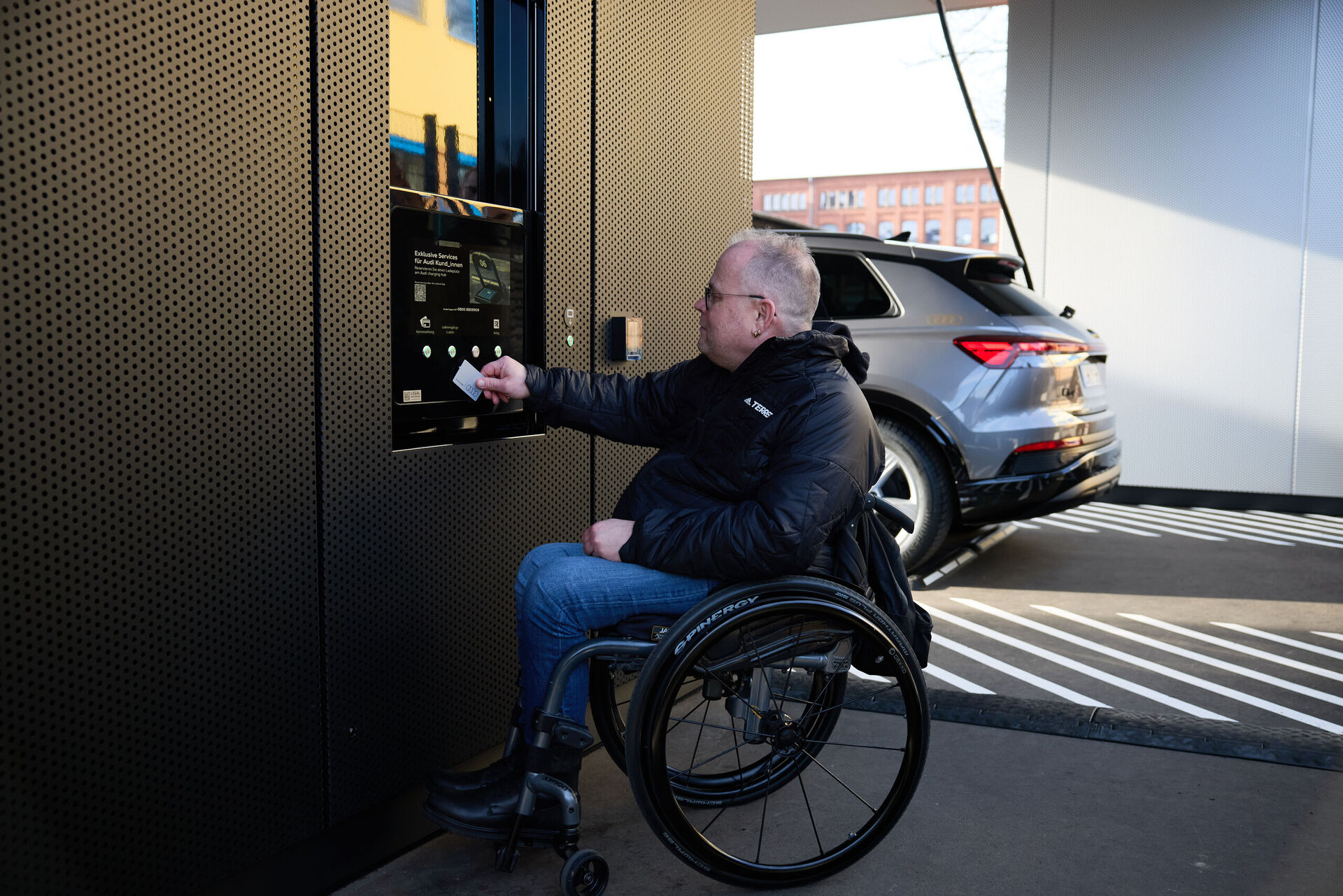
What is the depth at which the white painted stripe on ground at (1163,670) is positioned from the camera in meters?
3.48

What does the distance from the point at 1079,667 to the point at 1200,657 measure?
19.6 inches

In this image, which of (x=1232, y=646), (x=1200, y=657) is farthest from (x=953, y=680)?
(x=1232, y=646)

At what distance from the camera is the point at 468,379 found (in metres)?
2.57

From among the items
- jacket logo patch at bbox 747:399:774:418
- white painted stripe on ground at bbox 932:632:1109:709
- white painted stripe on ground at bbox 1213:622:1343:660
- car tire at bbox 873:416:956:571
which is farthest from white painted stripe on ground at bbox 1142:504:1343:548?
jacket logo patch at bbox 747:399:774:418

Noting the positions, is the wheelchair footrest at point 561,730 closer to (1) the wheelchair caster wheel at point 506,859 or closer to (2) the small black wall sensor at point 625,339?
(1) the wheelchair caster wheel at point 506,859

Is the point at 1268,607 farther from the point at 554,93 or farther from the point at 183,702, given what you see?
the point at 183,702

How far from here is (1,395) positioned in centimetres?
165

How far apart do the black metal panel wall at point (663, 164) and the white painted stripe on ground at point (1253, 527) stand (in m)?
4.49

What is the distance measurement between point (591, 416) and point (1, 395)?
4.32 ft

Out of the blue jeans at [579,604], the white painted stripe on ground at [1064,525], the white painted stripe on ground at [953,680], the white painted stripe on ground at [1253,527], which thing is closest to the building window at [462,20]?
the blue jeans at [579,604]

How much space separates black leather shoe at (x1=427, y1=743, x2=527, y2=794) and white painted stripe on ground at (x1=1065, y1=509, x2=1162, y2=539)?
5403 mm

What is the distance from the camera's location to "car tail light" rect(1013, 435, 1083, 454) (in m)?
5.21

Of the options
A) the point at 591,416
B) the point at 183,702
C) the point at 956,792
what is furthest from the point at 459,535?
the point at 956,792

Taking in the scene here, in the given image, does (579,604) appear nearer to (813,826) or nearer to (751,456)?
(751,456)
